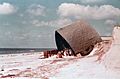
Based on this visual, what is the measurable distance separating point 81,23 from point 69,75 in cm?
1709

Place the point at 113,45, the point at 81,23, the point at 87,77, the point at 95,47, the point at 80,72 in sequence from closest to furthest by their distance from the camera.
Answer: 1. the point at 87,77
2. the point at 80,72
3. the point at 113,45
4. the point at 95,47
5. the point at 81,23

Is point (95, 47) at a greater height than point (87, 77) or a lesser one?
greater

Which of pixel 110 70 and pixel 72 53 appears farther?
pixel 72 53

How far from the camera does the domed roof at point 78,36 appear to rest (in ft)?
116

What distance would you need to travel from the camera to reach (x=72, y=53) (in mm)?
35531

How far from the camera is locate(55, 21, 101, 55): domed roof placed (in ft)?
116

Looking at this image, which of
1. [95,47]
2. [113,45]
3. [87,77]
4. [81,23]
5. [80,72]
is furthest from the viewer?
→ [81,23]

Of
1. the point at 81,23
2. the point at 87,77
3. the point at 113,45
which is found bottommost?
the point at 87,77

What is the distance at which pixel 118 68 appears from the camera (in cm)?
2223

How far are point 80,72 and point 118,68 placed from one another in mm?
2790

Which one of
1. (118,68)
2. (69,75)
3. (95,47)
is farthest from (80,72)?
(95,47)

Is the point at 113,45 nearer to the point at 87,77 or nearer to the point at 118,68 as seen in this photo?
the point at 118,68

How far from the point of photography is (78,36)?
35.6 metres

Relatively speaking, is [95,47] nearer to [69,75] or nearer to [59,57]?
[59,57]
